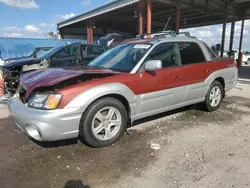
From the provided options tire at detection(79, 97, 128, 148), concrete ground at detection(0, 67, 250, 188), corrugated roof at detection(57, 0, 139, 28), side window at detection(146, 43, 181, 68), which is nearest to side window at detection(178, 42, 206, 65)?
side window at detection(146, 43, 181, 68)

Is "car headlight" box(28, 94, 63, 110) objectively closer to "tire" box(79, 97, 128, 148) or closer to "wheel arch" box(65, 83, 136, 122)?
"wheel arch" box(65, 83, 136, 122)

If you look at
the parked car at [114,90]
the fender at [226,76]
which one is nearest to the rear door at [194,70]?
the parked car at [114,90]

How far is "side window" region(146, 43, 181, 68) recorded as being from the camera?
13.2ft

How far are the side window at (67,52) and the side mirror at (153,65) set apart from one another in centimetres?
537

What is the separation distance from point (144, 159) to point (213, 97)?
2.80 m

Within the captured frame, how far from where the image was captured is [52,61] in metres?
7.85

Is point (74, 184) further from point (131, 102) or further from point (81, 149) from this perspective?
point (131, 102)

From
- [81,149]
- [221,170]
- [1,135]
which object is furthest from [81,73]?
[221,170]

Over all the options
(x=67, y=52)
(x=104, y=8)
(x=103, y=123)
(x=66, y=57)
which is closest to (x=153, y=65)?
(x=103, y=123)

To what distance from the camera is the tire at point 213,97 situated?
500 cm

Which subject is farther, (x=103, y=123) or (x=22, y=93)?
(x=22, y=93)

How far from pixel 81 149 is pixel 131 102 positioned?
1.04m

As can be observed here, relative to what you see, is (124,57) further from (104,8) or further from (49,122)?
(104,8)

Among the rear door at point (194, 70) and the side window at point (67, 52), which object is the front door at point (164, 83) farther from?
the side window at point (67, 52)
